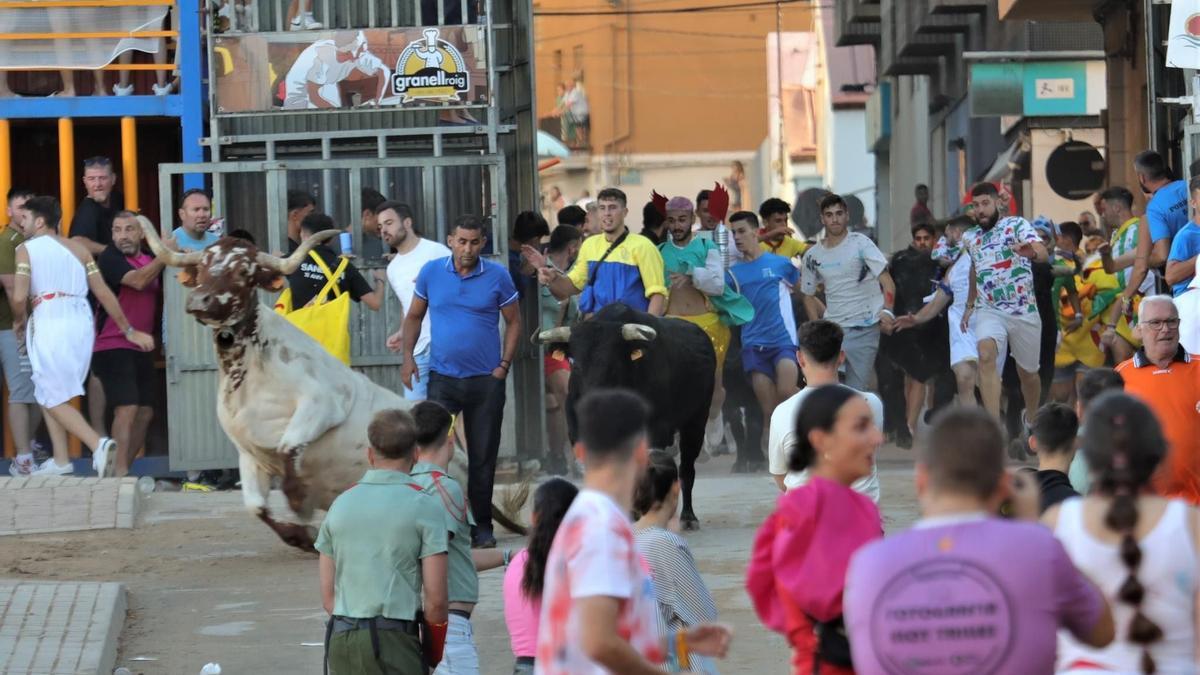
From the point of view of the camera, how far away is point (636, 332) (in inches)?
458

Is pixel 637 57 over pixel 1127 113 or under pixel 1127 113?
over

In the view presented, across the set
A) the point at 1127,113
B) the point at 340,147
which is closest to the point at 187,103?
the point at 340,147

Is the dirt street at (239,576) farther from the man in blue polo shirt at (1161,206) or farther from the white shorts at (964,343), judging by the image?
the man in blue polo shirt at (1161,206)

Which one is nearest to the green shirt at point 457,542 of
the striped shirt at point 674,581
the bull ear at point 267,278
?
the striped shirt at point 674,581

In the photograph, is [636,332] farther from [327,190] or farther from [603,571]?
[603,571]

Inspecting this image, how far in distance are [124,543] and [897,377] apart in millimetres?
7214

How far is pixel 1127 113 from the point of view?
19.1 m

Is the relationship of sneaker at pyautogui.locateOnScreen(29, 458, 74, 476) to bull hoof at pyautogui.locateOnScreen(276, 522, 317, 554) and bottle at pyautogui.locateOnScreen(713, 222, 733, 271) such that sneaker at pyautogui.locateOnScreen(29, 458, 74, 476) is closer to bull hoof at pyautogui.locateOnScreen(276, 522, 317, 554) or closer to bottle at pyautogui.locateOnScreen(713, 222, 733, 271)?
bull hoof at pyautogui.locateOnScreen(276, 522, 317, 554)

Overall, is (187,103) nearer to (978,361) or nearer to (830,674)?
(978,361)

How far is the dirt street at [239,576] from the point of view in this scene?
29.2 ft

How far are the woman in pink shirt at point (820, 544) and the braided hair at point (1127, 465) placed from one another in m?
0.69

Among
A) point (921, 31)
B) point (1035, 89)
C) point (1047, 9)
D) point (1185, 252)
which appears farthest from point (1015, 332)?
point (921, 31)

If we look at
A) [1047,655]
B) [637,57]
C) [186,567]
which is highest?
[637,57]

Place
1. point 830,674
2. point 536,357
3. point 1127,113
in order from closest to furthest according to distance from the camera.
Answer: point 830,674 → point 536,357 → point 1127,113
